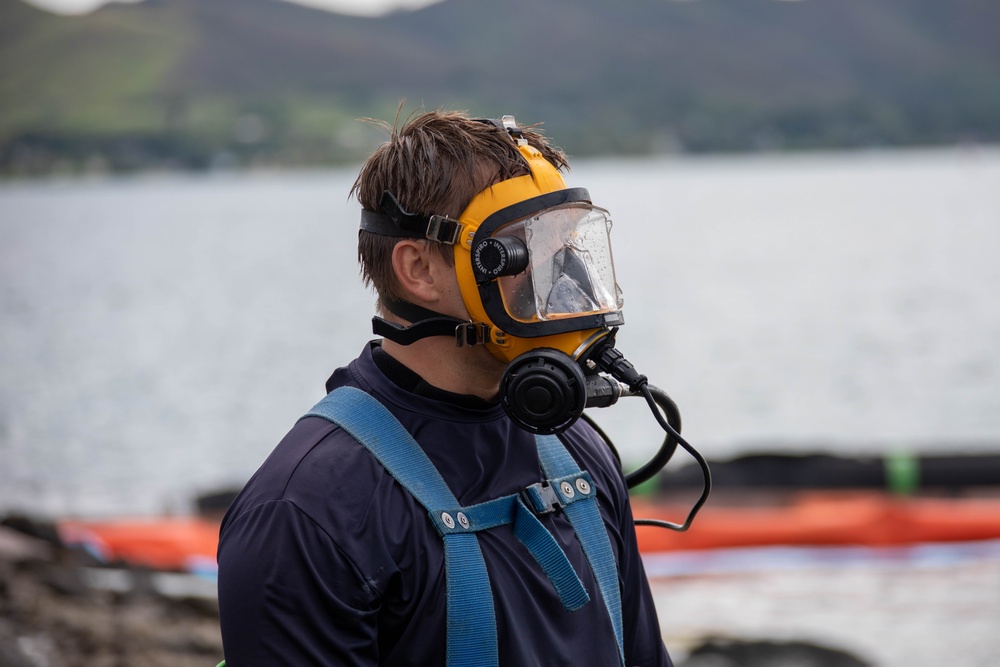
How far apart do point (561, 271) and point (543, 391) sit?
1.13 feet

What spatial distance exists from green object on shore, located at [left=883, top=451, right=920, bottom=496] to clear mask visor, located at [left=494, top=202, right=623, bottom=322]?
30.2ft

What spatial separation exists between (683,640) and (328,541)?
672 centimetres

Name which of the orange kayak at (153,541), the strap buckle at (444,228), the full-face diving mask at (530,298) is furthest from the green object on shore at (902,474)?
the strap buckle at (444,228)

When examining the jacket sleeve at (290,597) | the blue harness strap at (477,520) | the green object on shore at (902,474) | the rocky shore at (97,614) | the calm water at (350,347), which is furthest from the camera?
the calm water at (350,347)

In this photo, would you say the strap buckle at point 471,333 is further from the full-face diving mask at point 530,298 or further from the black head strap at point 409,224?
the black head strap at point 409,224

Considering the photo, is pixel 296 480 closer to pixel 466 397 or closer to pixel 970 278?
pixel 466 397

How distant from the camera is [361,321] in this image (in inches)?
1464

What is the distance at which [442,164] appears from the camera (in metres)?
2.51

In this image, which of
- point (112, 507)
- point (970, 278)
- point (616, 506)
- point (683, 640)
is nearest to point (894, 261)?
point (970, 278)

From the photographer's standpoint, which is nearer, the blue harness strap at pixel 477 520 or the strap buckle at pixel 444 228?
the blue harness strap at pixel 477 520

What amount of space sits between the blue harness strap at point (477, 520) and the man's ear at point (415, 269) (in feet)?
0.92

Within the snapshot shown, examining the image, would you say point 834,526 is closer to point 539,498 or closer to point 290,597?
point 539,498

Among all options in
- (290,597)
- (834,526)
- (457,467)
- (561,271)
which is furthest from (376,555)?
(834,526)

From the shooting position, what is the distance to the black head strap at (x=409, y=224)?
2.48 metres
